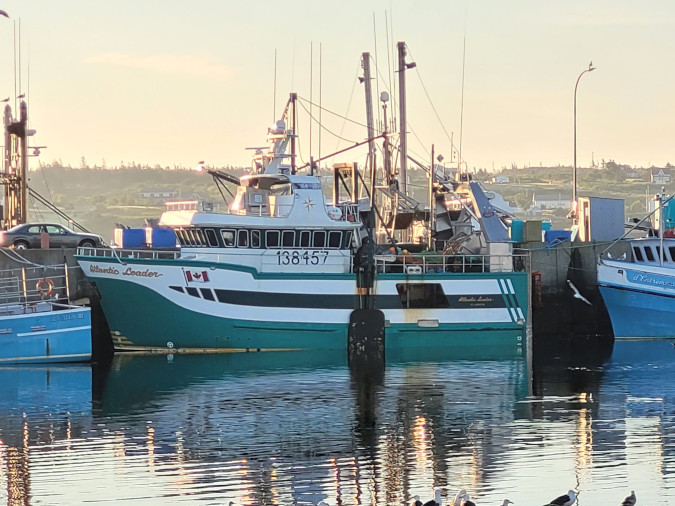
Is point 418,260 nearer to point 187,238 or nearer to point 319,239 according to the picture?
point 319,239

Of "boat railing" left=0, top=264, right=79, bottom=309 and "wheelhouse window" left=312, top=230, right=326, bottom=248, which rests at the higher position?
"wheelhouse window" left=312, top=230, right=326, bottom=248

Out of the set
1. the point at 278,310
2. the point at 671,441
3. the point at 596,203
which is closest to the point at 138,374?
the point at 278,310

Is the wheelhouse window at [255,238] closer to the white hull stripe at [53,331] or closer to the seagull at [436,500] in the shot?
the white hull stripe at [53,331]

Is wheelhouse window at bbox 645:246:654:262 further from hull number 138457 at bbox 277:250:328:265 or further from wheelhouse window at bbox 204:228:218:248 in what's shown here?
wheelhouse window at bbox 204:228:218:248

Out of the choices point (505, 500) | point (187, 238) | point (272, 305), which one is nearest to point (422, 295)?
point (272, 305)

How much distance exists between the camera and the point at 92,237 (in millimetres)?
51625

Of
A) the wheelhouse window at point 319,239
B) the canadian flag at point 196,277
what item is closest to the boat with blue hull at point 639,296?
the wheelhouse window at point 319,239

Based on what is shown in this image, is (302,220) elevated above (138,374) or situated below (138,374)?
above

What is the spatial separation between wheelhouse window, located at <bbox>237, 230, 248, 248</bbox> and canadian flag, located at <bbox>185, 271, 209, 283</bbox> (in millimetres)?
1968

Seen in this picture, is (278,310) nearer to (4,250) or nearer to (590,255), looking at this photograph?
(4,250)

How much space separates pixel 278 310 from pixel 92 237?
371 inches

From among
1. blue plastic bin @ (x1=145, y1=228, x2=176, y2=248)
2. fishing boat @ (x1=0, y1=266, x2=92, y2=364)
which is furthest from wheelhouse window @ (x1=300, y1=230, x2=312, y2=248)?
fishing boat @ (x1=0, y1=266, x2=92, y2=364)

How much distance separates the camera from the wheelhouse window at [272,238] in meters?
47.2

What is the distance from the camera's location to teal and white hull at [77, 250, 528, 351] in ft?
151
